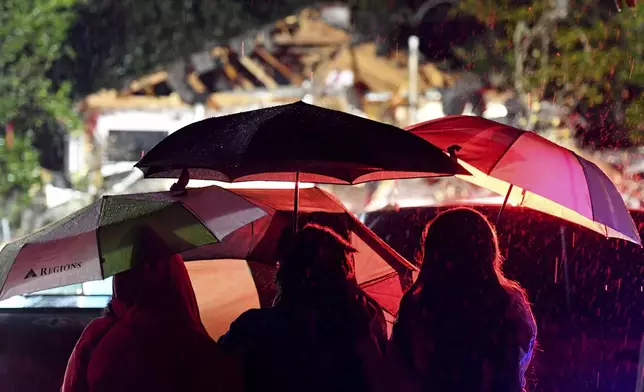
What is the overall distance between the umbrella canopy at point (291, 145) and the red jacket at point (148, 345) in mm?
415

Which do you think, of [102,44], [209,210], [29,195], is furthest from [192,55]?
[209,210]

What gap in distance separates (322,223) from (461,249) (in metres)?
0.87

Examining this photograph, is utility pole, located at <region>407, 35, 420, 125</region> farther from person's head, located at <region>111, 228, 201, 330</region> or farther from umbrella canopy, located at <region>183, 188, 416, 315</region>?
person's head, located at <region>111, 228, 201, 330</region>

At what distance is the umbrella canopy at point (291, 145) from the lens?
8.86 ft

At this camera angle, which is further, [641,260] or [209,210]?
[641,260]

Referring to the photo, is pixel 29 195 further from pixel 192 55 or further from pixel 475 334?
pixel 475 334

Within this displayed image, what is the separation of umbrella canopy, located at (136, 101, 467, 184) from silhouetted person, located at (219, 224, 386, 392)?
11.7 inches

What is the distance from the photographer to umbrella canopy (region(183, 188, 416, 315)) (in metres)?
3.47

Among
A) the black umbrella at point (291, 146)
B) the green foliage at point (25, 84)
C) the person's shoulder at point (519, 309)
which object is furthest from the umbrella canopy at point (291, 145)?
the green foliage at point (25, 84)

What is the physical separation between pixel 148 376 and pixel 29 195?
39.6ft

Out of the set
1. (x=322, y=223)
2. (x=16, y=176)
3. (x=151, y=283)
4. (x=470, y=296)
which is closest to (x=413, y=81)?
(x=16, y=176)

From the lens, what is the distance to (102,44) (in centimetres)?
1625

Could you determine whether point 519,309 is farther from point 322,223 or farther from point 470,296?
point 322,223

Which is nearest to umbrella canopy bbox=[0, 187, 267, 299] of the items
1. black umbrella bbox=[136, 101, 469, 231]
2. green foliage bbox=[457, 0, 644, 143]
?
black umbrella bbox=[136, 101, 469, 231]
